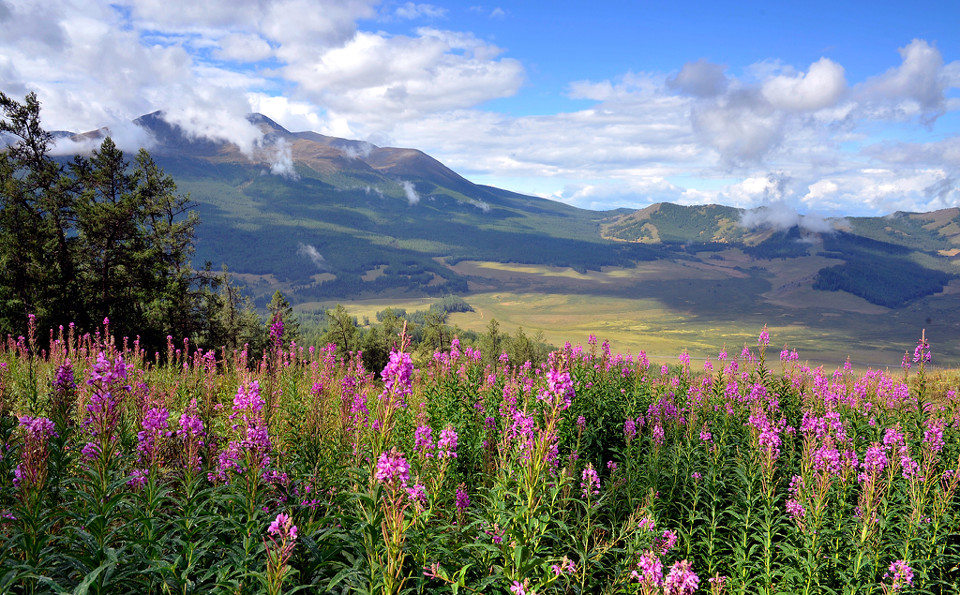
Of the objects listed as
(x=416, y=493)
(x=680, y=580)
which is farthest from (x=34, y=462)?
(x=680, y=580)

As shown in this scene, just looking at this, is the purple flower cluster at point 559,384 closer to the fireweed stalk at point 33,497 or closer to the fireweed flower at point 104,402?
the fireweed flower at point 104,402

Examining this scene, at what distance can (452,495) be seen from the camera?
618cm

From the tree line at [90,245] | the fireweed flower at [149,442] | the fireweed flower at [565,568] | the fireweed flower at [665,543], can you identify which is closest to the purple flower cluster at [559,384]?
the fireweed flower at [565,568]

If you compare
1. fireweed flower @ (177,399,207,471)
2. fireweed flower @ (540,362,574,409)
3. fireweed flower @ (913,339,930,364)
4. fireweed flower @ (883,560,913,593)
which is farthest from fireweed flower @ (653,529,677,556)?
fireweed flower @ (913,339,930,364)

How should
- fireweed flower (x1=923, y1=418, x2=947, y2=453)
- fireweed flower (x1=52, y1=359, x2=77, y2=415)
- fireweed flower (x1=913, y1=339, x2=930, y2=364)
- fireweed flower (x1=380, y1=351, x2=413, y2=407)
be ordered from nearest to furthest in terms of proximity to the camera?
fireweed flower (x1=380, y1=351, x2=413, y2=407)
fireweed flower (x1=52, y1=359, x2=77, y2=415)
fireweed flower (x1=923, y1=418, x2=947, y2=453)
fireweed flower (x1=913, y1=339, x2=930, y2=364)

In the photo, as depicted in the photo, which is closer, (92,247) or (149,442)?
(149,442)

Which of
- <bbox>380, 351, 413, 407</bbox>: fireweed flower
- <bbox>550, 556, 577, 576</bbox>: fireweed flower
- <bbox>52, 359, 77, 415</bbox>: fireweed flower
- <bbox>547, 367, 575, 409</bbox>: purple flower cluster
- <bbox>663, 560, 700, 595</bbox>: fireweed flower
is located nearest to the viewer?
<bbox>663, 560, 700, 595</bbox>: fireweed flower

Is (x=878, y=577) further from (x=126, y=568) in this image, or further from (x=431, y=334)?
(x=431, y=334)

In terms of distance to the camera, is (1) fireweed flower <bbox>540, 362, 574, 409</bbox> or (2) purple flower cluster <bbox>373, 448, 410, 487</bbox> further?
(1) fireweed flower <bbox>540, 362, 574, 409</bbox>

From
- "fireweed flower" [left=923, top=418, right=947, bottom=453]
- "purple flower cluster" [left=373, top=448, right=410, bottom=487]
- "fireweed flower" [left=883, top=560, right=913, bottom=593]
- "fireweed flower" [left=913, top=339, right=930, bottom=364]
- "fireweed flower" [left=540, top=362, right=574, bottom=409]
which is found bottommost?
"fireweed flower" [left=883, top=560, right=913, bottom=593]

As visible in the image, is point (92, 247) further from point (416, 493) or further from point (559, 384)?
point (559, 384)

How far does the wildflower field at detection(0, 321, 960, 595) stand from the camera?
3.96 m

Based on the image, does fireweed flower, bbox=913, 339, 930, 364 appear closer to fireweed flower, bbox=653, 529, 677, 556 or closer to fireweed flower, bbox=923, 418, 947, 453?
fireweed flower, bbox=923, 418, 947, 453

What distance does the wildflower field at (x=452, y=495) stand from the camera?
13.0 feet
